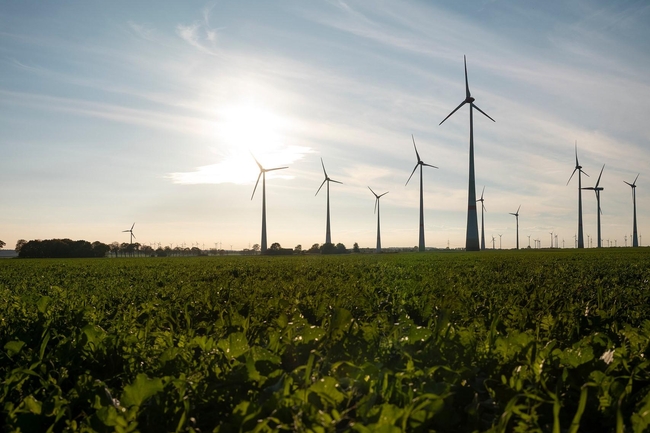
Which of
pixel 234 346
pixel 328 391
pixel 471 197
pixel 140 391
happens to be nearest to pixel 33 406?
pixel 140 391

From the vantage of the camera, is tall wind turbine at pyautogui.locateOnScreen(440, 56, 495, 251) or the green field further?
tall wind turbine at pyautogui.locateOnScreen(440, 56, 495, 251)

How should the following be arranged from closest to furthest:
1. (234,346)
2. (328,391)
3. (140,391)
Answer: (328,391)
(140,391)
(234,346)

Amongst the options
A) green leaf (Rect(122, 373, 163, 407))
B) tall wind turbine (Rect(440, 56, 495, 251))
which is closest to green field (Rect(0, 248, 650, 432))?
green leaf (Rect(122, 373, 163, 407))

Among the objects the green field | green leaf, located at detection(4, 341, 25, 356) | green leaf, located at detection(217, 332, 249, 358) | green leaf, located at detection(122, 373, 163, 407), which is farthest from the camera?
green leaf, located at detection(4, 341, 25, 356)

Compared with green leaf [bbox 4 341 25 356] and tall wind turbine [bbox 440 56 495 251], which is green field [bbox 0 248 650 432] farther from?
tall wind turbine [bbox 440 56 495 251]

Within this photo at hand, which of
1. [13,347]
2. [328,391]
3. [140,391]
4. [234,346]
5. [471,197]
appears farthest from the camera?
[471,197]

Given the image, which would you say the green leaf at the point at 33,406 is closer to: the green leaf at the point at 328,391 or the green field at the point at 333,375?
the green field at the point at 333,375

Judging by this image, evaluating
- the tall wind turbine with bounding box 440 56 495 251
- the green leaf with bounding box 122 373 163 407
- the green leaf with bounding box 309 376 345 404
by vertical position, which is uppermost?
the tall wind turbine with bounding box 440 56 495 251

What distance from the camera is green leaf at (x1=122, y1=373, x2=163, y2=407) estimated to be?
2918 mm

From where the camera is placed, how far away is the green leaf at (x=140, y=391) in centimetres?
292

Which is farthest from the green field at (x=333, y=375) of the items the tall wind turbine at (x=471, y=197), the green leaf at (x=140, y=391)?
the tall wind turbine at (x=471, y=197)

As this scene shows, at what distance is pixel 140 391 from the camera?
116 inches

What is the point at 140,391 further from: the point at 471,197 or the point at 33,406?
the point at 471,197

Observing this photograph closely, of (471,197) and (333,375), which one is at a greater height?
(471,197)
